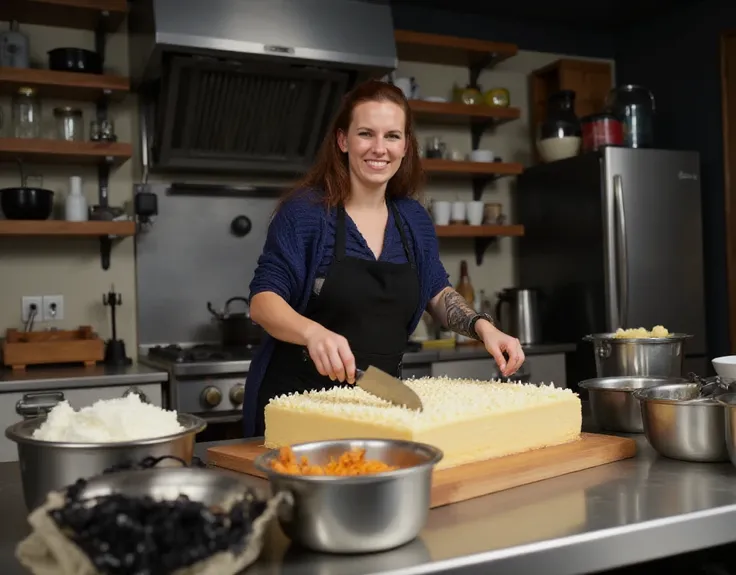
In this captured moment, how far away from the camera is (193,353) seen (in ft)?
11.8

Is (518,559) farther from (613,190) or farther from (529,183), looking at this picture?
(529,183)

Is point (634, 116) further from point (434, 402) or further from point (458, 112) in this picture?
point (434, 402)

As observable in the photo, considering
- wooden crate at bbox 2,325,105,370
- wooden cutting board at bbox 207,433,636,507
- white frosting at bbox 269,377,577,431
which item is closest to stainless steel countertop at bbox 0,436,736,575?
wooden cutting board at bbox 207,433,636,507

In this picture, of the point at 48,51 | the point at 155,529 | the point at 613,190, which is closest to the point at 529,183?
the point at 613,190

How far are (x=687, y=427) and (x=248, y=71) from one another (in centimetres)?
279

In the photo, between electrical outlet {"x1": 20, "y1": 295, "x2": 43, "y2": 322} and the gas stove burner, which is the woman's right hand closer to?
the gas stove burner

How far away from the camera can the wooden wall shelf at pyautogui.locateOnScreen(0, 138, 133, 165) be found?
11.6ft

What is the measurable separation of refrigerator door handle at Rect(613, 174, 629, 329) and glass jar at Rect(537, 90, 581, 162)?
47cm

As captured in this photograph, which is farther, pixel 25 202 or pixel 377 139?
pixel 25 202

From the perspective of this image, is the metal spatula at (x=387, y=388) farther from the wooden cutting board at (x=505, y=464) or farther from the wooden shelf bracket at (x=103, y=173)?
the wooden shelf bracket at (x=103, y=173)

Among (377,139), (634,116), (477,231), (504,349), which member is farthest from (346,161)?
(634,116)

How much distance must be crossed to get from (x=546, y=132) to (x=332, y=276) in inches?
107

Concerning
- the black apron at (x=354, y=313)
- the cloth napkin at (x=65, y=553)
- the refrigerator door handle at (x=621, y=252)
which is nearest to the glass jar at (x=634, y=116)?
the refrigerator door handle at (x=621, y=252)

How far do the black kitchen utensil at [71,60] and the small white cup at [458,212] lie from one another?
1.98 meters
